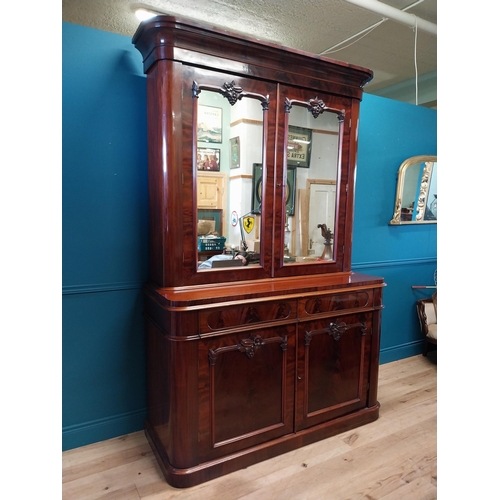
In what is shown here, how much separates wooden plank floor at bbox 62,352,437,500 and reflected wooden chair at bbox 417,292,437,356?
3.61ft

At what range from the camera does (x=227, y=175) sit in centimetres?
196

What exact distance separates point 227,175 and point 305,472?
5.35 ft

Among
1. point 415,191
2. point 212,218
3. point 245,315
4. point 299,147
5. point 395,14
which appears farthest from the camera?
point 415,191

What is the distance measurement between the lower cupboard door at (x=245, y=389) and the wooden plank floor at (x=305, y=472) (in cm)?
17

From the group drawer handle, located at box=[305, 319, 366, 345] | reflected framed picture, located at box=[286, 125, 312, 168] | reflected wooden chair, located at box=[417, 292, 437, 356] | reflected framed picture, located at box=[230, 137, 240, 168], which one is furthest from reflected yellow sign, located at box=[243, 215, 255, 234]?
reflected wooden chair, located at box=[417, 292, 437, 356]

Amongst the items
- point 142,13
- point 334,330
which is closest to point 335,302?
point 334,330

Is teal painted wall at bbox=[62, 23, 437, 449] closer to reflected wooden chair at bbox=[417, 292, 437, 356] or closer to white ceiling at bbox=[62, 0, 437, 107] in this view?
white ceiling at bbox=[62, 0, 437, 107]

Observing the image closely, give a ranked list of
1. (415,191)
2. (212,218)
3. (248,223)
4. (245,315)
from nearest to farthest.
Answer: (245,315)
(212,218)
(248,223)
(415,191)

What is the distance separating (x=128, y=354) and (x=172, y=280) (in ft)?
2.11

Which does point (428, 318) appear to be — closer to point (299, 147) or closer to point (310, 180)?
point (310, 180)

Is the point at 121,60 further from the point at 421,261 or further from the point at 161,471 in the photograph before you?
the point at 421,261

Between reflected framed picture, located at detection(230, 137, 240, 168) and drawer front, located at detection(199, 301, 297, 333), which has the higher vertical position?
reflected framed picture, located at detection(230, 137, 240, 168)

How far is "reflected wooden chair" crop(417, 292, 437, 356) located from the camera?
10.7ft
